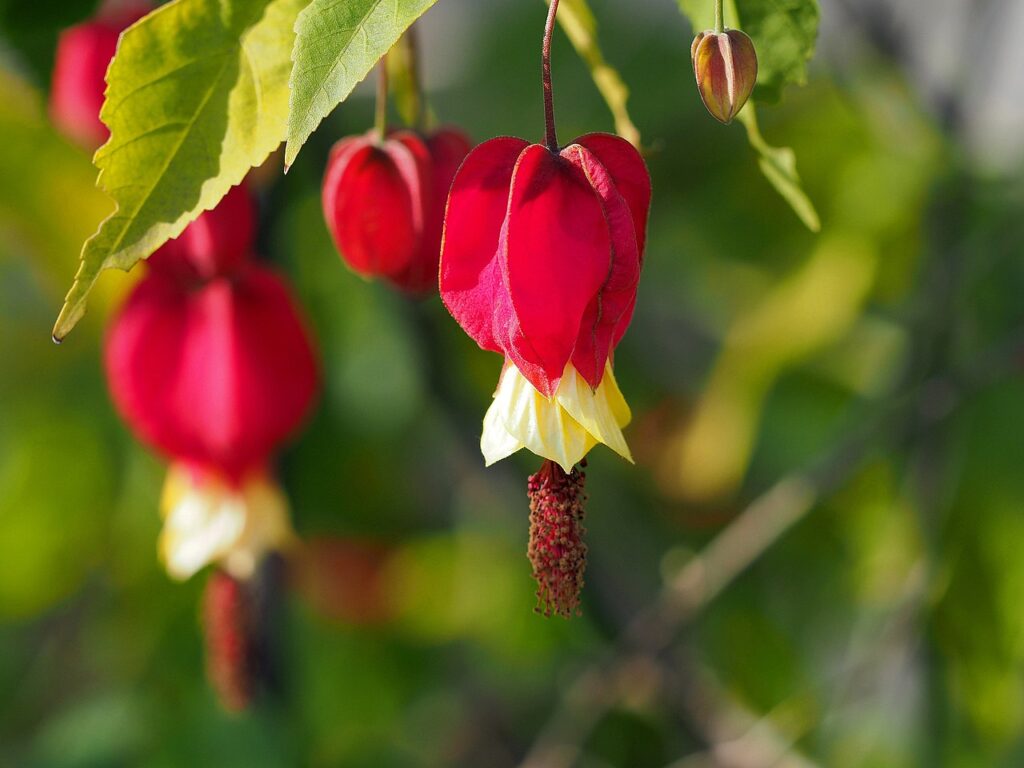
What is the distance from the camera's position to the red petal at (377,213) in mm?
529

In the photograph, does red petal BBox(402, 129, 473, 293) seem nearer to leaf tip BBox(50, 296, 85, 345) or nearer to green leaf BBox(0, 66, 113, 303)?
leaf tip BBox(50, 296, 85, 345)

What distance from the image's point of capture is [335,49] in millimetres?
363

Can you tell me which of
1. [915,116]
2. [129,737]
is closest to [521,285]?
[915,116]

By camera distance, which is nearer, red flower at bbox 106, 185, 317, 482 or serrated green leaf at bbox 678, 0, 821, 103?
serrated green leaf at bbox 678, 0, 821, 103

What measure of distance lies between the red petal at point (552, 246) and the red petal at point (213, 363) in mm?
303

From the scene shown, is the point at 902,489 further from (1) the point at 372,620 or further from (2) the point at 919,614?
(1) the point at 372,620

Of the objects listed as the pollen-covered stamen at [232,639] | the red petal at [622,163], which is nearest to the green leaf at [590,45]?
the red petal at [622,163]

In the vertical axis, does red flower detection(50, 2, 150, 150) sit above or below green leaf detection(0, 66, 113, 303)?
above

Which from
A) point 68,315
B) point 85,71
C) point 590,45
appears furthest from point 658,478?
point 68,315

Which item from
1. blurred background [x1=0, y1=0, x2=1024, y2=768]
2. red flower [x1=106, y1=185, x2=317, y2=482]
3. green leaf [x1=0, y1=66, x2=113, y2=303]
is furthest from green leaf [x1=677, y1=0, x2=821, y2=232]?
green leaf [x1=0, y1=66, x2=113, y2=303]

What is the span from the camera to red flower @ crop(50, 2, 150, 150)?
2.40 feet

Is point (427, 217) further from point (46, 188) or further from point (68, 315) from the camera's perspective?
point (46, 188)

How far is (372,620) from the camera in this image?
53.2 inches

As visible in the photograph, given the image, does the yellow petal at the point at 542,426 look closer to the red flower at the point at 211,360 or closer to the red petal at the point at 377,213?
the red petal at the point at 377,213
